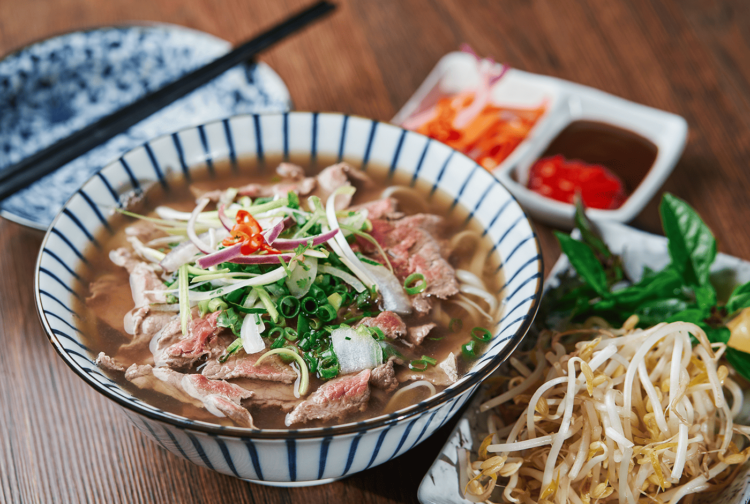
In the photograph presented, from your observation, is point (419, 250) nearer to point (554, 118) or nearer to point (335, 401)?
point (335, 401)

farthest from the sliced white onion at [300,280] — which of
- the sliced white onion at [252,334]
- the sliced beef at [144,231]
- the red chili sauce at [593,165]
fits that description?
the red chili sauce at [593,165]

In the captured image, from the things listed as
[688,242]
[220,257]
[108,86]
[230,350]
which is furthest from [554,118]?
[108,86]

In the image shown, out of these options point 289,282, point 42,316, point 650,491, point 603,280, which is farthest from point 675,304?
point 42,316

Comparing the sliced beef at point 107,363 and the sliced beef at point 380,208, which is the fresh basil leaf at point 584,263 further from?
the sliced beef at point 107,363

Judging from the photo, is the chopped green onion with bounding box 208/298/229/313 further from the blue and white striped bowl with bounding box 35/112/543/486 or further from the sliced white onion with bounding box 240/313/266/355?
the blue and white striped bowl with bounding box 35/112/543/486

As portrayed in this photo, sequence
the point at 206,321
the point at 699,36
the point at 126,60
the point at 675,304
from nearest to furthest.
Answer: the point at 206,321, the point at 675,304, the point at 126,60, the point at 699,36

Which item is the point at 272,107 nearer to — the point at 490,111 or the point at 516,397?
the point at 490,111
